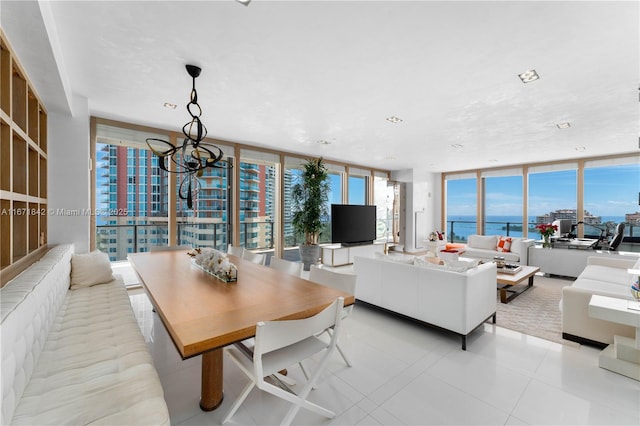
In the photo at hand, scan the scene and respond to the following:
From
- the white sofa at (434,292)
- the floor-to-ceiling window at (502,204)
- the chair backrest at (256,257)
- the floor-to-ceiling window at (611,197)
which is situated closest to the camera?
the white sofa at (434,292)

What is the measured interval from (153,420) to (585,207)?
9350 mm

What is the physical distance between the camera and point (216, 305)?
5.40 feet

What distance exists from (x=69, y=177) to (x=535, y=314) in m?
6.12

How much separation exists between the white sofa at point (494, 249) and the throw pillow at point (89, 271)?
6.82 m

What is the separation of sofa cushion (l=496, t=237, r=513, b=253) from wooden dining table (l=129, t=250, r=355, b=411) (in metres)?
5.98

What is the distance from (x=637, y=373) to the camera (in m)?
2.11

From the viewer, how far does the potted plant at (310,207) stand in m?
6.14

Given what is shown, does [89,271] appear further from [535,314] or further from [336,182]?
[336,182]

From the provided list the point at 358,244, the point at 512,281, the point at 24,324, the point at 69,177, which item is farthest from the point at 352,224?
the point at 24,324

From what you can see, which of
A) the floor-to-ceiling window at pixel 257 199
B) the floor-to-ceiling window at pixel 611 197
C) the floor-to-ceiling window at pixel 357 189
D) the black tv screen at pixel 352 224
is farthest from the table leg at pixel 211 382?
the floor-to-ceiling window at pixel 611 197

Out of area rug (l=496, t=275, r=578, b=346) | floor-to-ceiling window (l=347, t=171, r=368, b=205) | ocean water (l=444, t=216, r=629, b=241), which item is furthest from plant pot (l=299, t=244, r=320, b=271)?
ocean water (l=444, t=216, r=629, b=241)

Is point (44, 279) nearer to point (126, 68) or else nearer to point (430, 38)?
point (126, 68)

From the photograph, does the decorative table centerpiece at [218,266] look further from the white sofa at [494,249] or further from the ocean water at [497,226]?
the ocean water at [497,226]

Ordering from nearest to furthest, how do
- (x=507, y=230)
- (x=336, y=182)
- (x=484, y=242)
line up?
(x=484, y=242)
(x=336, y=182)
(x=507, y=230)
